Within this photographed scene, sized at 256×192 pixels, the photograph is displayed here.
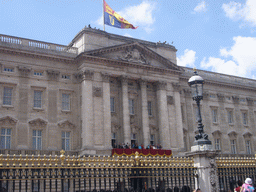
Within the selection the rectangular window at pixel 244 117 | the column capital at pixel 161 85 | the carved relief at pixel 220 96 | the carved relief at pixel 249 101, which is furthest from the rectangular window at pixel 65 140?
the carved relief at pixel 249 101

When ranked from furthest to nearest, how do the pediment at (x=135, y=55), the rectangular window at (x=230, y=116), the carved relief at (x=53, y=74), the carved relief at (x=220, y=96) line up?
the rectangular window at (x=230, y=116) < the carved relief at (x=220, y=96) < the pediment at (x=135, y=55) < the carved relief at (x=53, y=74)

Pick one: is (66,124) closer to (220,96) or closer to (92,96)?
(92,96)

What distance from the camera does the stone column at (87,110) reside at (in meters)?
36.2

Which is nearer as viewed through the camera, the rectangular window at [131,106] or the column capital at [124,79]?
the column capital at [124,79]

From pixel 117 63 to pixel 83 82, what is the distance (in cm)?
528

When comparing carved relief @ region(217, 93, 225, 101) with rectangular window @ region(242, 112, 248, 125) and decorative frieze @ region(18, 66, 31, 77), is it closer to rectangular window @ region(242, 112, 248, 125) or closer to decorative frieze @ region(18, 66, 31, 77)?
rectangular window @ region(242, 112, 248, 125)

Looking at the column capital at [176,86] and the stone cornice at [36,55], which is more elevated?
the stone cornice at [36,55]

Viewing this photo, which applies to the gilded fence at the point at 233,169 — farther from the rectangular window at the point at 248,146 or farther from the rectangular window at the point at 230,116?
the rectangular window at the point at 248,146

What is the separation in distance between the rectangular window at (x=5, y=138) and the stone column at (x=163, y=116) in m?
18.2

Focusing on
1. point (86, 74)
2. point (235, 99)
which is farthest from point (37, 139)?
point (235, 99)

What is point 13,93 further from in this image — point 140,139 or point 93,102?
point 140,139

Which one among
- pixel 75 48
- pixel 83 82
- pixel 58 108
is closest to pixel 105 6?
pixel 75 48

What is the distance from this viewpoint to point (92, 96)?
125 feet

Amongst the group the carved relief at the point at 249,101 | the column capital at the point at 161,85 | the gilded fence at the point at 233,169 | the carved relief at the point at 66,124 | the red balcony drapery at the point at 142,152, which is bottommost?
the gilded fence at the point at 233,169
